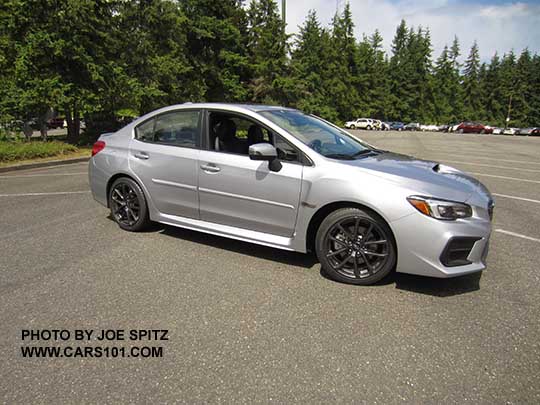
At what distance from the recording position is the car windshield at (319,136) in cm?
370

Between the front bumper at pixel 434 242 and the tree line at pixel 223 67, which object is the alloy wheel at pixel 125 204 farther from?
the tree line at pixel 223 67

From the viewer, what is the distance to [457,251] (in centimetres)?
299

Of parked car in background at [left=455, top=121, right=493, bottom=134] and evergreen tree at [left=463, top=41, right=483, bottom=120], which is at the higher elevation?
evergreen tree at [left=463, top=41, right=483, bottom=120]

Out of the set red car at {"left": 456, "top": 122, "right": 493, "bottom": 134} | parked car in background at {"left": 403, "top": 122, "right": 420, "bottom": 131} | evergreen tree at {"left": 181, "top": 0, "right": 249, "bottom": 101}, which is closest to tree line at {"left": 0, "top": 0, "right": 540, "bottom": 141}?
evergreen tree at {"left": 181, "top": 0, "right": 249, "bottom": 101}

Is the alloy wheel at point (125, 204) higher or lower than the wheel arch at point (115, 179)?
lower

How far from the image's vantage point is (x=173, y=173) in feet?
13.6

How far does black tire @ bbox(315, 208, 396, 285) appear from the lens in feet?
10.4

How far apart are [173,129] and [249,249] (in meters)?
1.68

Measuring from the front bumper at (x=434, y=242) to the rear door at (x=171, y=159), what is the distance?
86.4 inches

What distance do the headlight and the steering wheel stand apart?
1029 mm

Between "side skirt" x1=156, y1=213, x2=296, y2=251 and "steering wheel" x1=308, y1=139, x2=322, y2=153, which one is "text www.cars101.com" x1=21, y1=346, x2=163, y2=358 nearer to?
"side skirt" x1=156, y1=213, x2=296, y2=251

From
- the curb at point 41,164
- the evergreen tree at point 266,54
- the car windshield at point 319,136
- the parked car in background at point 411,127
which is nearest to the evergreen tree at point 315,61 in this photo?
the evergreen tree at point 266,54

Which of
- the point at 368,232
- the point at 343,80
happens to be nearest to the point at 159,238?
the point at 368,232

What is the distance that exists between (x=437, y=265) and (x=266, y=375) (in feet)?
5.50
